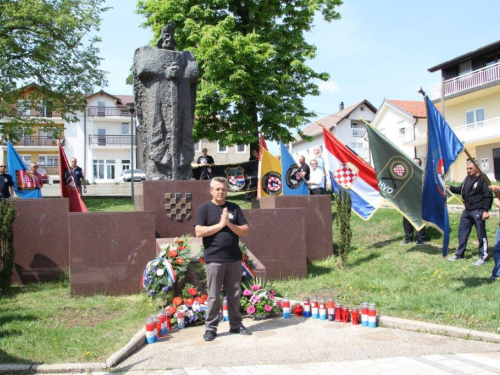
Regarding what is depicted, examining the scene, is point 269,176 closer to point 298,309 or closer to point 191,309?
point 298,309

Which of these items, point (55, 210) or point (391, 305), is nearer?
point (391, 305)

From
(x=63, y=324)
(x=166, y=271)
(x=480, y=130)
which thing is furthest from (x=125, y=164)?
(x=63, y=324)

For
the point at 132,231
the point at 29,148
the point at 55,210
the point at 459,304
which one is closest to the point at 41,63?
the point at 55,210

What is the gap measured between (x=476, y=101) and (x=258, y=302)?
32.1 metres

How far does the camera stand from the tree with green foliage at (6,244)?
26.6 ft

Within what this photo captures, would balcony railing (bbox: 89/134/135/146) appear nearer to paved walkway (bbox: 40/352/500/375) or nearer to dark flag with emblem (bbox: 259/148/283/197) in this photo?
dark flag with emblem (bbox: 259/148/283/197)

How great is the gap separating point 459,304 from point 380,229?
19.5ft

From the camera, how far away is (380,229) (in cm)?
1229

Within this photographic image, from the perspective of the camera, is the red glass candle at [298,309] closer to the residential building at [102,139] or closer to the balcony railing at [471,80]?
the balcony railing at [471,80]

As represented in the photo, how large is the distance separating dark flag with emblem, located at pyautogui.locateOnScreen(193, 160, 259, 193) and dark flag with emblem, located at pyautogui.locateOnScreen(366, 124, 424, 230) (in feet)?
24.0

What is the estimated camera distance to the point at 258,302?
252 inches

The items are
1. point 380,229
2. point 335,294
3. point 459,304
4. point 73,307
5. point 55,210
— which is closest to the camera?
point 459,304

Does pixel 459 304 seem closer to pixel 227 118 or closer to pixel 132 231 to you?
pixel 132 231

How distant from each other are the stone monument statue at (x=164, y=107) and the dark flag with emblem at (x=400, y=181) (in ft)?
12.0
